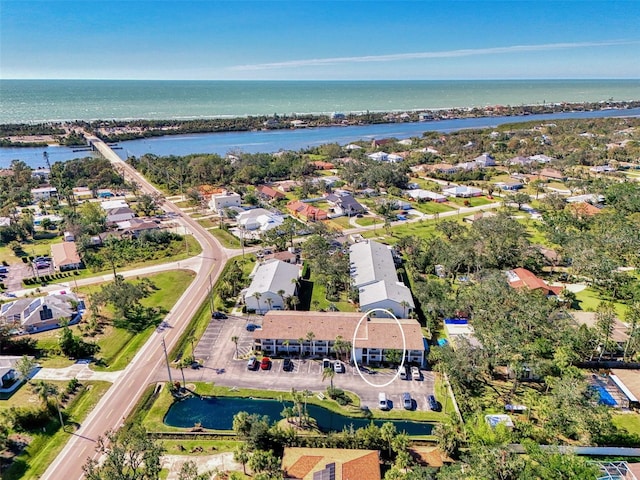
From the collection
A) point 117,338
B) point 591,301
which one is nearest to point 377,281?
point 591,301

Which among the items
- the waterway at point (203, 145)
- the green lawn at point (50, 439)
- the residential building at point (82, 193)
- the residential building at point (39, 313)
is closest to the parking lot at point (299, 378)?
A: the green lawn at point (50, 439)

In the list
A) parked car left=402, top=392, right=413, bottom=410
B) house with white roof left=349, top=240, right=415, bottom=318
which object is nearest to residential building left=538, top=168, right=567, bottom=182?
house with white roof left=349, top=240, right=415, bottom=318

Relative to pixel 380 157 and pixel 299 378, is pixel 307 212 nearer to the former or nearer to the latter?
pixel 299 378

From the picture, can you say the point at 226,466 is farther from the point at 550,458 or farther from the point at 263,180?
the point at 263,180

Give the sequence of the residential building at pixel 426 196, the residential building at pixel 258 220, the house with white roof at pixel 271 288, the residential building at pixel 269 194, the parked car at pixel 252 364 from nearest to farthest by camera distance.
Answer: the parked car at pixel 252 364 → the house with white roof at pixel 271 288 → the residential building at pixel 258 220 → the residential building at pixel 426 196 → the residential building at pixel 269 194

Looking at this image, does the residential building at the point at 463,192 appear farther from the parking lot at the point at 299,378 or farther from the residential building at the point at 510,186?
the parking lot at the point at 299,378

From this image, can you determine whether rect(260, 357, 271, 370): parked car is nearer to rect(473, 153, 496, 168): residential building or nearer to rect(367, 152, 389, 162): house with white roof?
rect(367, 152, 389, 162): house with white roof
